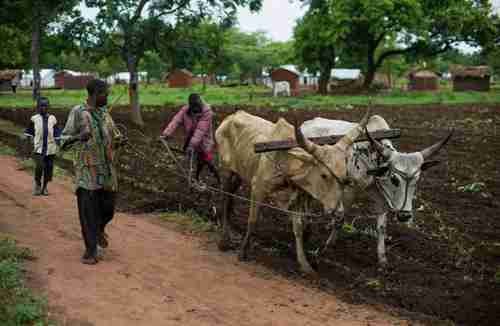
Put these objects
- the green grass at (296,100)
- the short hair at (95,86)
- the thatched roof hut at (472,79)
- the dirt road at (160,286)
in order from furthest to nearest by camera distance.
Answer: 1. the thatched roof hut at (472,79)
2. the green grass at (296,100)
3. the short hair at (95,86)
4. the dirt road at (160,286)

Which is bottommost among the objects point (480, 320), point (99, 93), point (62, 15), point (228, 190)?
point (480, 320)

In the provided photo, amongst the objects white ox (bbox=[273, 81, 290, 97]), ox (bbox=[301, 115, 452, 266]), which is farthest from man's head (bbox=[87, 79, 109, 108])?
white ox (bbox=[273, 81, 290, 97])

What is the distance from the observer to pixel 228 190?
8.87m

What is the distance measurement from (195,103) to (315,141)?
2.75m

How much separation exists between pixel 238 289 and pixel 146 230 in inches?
109

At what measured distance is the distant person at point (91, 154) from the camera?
7059mm

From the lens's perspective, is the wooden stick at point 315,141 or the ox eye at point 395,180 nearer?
the wooden stick at point 315,141

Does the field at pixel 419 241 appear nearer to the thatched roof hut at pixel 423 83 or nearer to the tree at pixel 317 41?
the tree at pixel 317 41

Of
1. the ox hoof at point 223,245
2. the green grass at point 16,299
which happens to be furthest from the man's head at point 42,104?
the ox hoof at point 223,245

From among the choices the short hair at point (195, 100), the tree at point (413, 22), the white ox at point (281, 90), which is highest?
the tree at point (413, 22)

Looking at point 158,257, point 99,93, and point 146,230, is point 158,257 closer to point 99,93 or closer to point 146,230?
point 146,230

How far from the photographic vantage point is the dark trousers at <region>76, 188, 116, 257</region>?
7.12 m

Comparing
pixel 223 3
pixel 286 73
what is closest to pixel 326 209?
pixel 223 3

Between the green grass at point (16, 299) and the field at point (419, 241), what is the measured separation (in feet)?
8.85
